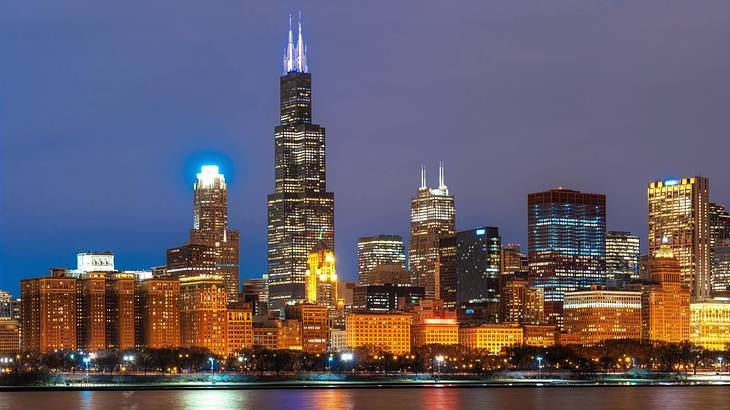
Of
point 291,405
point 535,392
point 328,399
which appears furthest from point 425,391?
point 291,405

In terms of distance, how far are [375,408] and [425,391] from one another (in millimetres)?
42712

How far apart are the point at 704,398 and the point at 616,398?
30.2 feet

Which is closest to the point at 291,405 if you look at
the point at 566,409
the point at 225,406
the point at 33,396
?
the point at 225,406

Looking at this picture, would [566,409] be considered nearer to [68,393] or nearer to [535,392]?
[535,392]

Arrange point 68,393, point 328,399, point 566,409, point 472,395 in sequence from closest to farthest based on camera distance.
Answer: point 566,409 → point 328,399 → point 472,395 → point 68,393

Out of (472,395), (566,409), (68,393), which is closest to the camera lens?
(566,409)

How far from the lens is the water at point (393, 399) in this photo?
5930 inches

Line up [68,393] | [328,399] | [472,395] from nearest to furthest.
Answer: [328,399], [472,395], [68,393]

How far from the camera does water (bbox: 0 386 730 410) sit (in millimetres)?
150625

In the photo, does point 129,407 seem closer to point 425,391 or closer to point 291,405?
point 291,405

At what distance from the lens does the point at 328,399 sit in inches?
6467

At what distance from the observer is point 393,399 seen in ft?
541

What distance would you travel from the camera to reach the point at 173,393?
18425cm

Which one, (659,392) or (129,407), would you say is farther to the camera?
(659,392)
